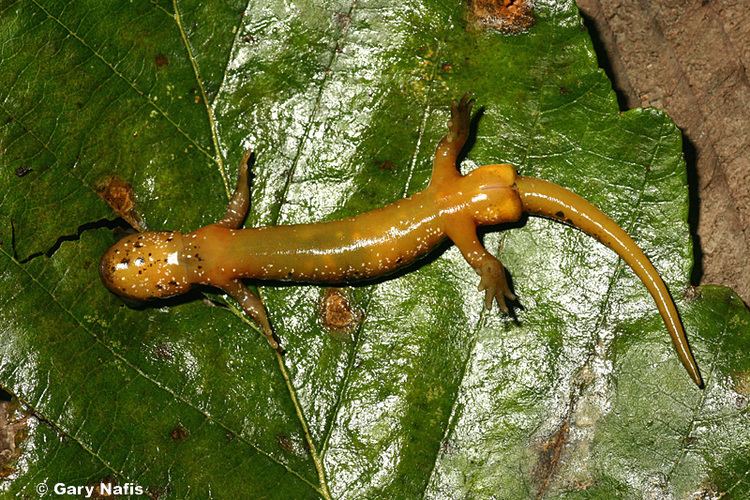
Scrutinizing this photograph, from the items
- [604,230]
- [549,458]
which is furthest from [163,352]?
[604,230]

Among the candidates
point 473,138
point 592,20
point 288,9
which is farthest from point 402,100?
point 592,20

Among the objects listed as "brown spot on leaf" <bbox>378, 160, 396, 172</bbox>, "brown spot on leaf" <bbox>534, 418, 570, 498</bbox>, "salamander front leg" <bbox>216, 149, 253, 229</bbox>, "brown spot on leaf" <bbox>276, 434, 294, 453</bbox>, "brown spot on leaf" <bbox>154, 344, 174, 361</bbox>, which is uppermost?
"brown spot on leaf" <bbox>378, 160, 396, 172</bbox>

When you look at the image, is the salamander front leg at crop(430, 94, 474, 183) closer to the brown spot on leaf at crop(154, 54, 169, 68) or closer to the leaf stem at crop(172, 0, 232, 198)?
the leaf stem at crop(172, 0, 232, 198)

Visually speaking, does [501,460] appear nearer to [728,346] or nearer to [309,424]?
[309,424]

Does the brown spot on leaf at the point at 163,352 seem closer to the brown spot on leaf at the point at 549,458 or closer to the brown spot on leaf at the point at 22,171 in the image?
the brown spot on leaf at the point at 22,171

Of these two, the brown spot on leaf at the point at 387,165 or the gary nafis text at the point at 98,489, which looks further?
the brown spot on leaf at the point at 387,165

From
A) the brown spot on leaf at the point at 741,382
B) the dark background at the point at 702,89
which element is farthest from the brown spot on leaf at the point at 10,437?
the dark background at the point at 702,89

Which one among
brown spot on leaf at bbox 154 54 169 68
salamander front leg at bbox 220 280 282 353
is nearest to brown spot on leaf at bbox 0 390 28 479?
salamander front leg at bbox 220 280 282 353
